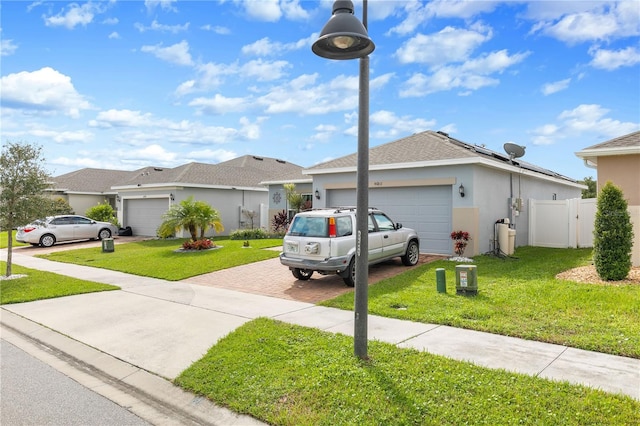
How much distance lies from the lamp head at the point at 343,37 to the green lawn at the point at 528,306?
14.5 ft

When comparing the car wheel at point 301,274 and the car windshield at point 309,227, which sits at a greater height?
the car windshield at point 309,227

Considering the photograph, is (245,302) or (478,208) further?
(478,208)

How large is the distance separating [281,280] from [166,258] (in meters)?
6.55

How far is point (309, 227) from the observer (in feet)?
33.9

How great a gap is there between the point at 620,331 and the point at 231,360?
17.9 feet

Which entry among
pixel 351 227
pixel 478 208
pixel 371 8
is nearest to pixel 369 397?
pixel 371 8

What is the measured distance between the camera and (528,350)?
5.38 m

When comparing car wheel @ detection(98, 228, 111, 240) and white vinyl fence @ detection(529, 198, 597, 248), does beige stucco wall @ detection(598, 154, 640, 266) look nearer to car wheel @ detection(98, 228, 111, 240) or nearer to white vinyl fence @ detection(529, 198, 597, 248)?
white vinyl fence @ detection(529, 198, 597, 248)

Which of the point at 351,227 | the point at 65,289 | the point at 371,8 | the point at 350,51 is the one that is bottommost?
the point at 65,289

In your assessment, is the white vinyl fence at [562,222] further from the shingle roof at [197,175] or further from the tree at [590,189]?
the tree at [590,189]

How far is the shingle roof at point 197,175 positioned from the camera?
24688 mm

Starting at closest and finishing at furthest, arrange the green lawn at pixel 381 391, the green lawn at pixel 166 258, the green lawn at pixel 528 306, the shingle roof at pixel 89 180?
the green lawn at pixel 381 391
the green lawn at pixel 528 306
the green lawn at pixel 166 258
the shingle roof at pixel 89 180

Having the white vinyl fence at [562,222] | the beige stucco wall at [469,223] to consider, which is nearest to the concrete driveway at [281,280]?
the beige stucco wall at [469,223]

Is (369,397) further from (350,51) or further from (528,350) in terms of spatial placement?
(350,51)
